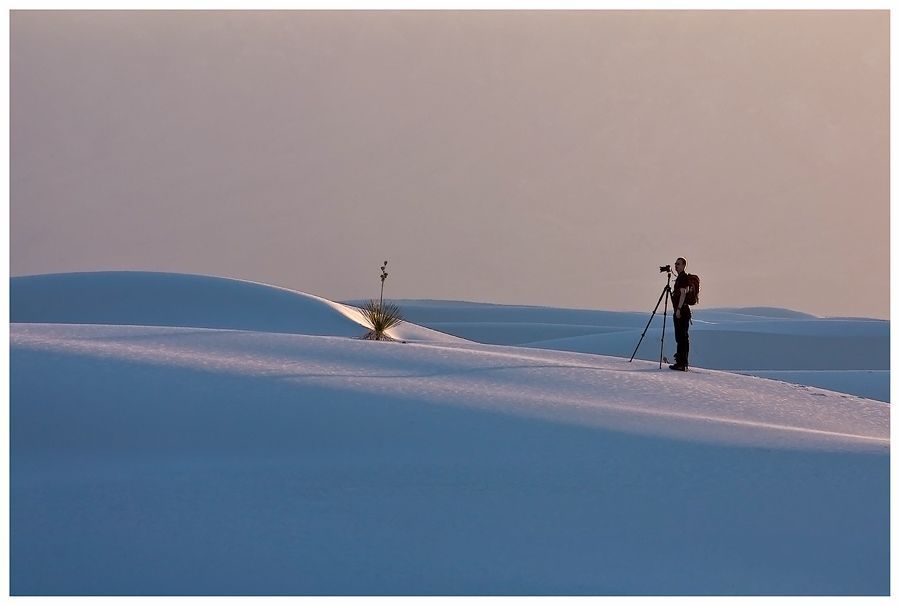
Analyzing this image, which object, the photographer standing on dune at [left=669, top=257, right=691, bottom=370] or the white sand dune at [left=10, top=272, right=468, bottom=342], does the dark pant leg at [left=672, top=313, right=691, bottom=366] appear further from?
the white sand dune at [left=10, top=272, right=468, bottom=342]

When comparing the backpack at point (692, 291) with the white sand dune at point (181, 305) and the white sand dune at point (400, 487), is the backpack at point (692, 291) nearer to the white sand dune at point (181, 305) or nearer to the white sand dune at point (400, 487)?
the white sand dune at point (400, 487)

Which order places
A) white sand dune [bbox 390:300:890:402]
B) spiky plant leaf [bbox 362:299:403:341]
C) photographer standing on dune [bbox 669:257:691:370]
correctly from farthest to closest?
1. white sand dune [bbox 390:300:890:402]
2. spiky plant leaf [bbox 362:299:403:341]
3. photographer standing on dune [bbox 669:257:691:370]

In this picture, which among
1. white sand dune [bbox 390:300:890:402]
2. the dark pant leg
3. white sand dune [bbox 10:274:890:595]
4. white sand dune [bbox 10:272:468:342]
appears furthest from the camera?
white sand dune [bbox 390:300:890:402]

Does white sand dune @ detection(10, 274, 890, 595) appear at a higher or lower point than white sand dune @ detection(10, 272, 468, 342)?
lower

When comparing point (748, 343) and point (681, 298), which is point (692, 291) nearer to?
point (681, 298)

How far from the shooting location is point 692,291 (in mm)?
12094

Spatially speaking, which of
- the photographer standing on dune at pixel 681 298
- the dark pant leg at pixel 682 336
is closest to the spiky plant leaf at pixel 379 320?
the dark pant leg at pixel 682 336

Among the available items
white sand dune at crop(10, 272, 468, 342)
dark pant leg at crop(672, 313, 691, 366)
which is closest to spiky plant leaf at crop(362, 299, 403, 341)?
dark pant leg at crop(672, 313, 691, 366)

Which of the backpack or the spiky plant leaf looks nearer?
the backpack

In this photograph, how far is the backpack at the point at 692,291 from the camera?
12.1 meters

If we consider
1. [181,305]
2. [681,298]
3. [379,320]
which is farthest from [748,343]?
[681,298]

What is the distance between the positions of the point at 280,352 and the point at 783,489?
529 cm

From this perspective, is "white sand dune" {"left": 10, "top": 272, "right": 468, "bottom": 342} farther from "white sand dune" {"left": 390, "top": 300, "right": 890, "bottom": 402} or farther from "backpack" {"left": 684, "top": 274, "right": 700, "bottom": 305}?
"backpack" {"left": 684, "top": 274, "right": 700, "bottom": 305}

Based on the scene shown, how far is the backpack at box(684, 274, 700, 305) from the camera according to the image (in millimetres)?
12070
